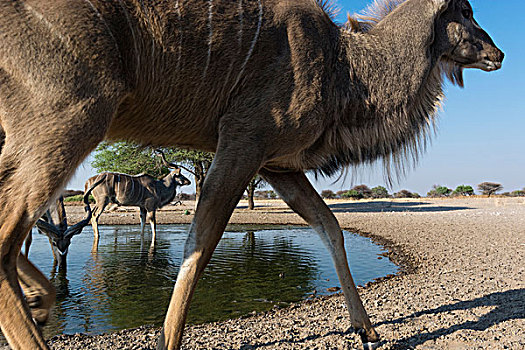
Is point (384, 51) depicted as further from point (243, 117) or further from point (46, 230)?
point (46, 230)

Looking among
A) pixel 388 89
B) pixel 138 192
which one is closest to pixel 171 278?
pixel 388 89

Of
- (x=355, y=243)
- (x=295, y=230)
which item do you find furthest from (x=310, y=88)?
(x=295, y=230)

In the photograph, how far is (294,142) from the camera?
117 inches

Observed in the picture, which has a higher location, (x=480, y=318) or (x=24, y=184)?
(x=24, y=184)

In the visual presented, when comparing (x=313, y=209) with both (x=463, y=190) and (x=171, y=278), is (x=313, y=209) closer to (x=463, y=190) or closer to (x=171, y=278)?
(x=171, y=278)

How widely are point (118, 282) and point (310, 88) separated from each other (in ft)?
21.2

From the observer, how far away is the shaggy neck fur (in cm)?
334

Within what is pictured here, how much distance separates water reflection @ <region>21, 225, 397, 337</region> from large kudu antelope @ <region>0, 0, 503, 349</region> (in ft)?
10.6

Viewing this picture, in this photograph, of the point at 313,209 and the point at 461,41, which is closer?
the point at 461,41

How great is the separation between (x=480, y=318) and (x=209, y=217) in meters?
3.63

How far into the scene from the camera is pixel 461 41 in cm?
369

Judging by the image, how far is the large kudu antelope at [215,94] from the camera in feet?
7.22

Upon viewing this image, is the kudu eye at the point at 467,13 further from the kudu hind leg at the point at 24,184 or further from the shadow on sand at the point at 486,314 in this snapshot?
the kudu hind leg at the point at 24,184

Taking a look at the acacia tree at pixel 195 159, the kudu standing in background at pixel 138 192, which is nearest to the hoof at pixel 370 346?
the kudu standing in background at pixel 138 192
